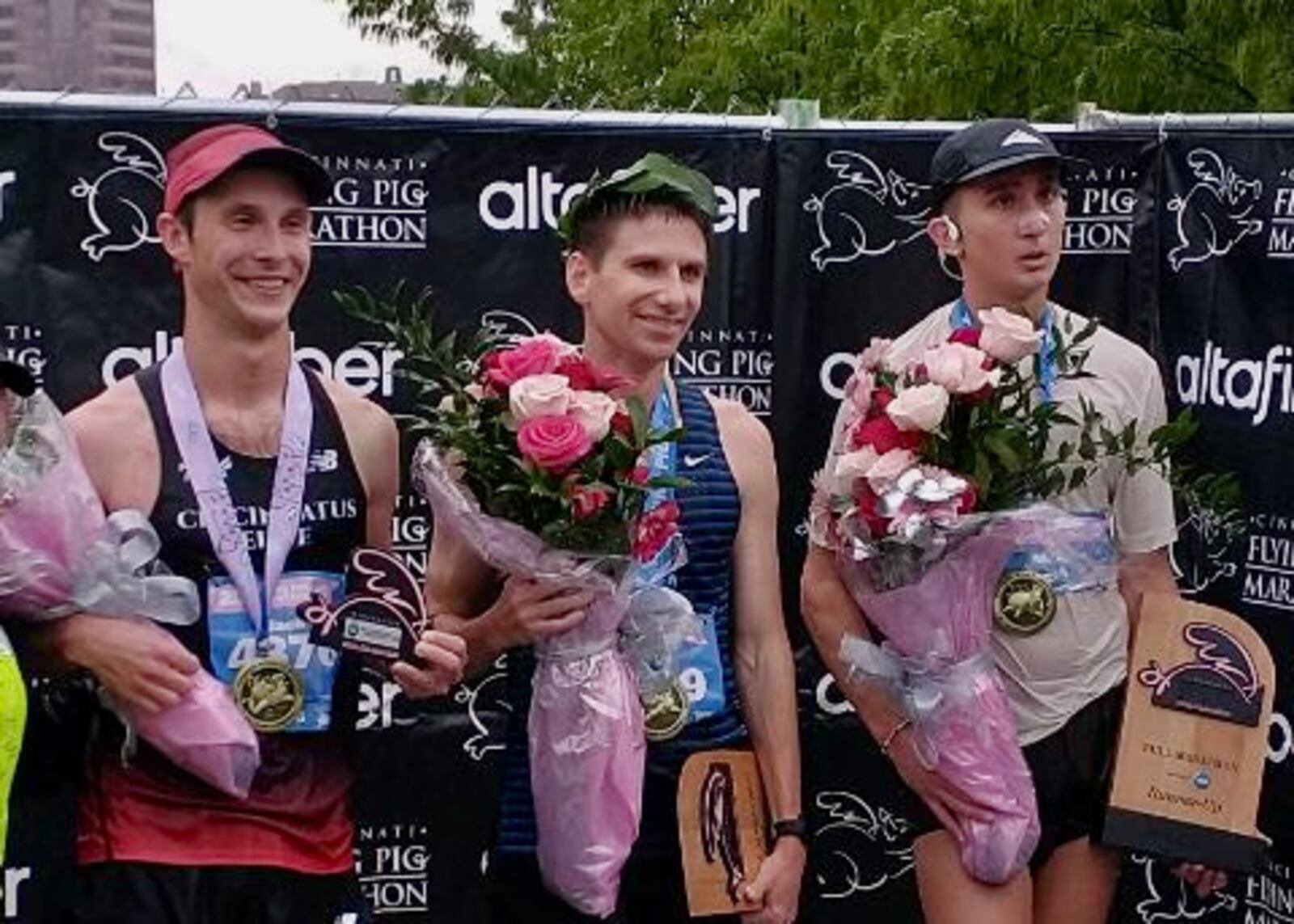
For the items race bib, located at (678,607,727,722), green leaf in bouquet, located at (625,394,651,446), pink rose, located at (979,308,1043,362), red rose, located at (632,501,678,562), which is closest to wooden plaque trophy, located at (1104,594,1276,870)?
pink rose, located at (979,308,1043,362)

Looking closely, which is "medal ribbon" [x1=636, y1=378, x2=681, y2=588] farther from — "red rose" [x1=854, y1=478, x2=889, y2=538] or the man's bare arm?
"red rose" [x1=854, y1=478, x2=889, y2=538]

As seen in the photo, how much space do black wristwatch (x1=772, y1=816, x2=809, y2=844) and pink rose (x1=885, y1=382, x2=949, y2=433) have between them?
0.74 m

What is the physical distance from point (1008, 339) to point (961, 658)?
0.60 meters

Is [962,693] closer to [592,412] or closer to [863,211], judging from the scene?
[592,412]

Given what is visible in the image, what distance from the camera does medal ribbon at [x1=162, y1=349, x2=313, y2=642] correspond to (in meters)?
3.05

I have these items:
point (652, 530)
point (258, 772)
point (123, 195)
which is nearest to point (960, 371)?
point (652, 530)

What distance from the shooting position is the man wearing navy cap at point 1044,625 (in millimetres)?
3594

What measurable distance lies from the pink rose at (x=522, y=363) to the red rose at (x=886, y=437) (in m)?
0.60

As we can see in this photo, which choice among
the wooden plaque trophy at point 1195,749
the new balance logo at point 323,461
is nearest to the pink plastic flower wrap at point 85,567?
the new balance logo at point 323,461

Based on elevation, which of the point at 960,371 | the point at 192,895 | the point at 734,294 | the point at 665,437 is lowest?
the point at 192,895

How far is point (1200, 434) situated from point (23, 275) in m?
2.72

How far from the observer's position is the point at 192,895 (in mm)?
3029

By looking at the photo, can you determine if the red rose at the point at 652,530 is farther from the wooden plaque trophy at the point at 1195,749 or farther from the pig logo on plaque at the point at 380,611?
the wooden plaque trophy at the point at 1195,749

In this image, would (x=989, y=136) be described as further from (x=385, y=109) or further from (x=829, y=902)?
(x=829, y=902)
